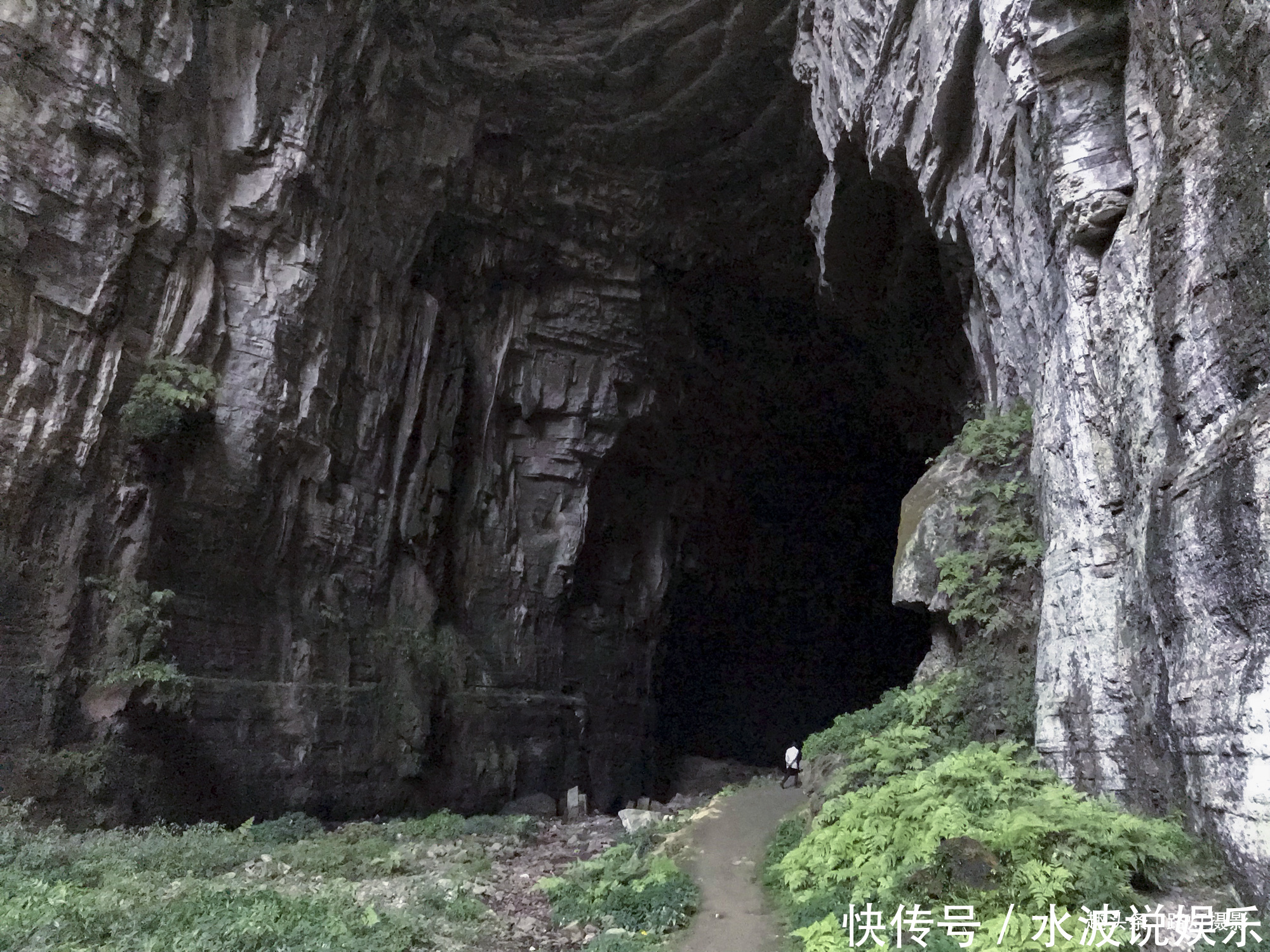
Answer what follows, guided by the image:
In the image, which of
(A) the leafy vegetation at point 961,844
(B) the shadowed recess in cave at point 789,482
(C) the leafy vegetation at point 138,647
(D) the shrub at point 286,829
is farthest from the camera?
(B) the shadowed recess in cave at point 789,482

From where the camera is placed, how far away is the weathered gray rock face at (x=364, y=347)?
12.8 metres

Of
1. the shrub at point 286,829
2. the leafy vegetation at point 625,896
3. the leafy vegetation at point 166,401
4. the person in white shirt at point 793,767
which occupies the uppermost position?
the leafy vegetation at point 166,401

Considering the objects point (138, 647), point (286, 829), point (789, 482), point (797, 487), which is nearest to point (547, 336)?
point (789, 482)

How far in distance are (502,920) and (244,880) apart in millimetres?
3297

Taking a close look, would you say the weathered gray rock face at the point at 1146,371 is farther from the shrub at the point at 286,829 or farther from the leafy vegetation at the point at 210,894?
the shrub at the point at 286,829

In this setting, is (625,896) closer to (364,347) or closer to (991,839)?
(991,839)

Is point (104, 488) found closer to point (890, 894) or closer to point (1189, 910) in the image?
point (890, 894)

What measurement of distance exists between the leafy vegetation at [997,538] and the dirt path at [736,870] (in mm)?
3728

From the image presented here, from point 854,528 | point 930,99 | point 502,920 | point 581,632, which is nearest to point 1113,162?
point 930,99

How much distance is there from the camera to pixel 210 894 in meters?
7.99

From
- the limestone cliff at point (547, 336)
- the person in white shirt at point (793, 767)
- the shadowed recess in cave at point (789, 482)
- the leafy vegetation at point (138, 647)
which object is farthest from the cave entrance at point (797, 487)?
the leafy vegetation at point (138, 647)

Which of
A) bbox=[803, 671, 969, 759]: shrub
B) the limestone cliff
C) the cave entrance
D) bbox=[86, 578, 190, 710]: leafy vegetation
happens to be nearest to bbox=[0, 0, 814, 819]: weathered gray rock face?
the limestone cliff

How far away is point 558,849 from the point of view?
12133 millimetres

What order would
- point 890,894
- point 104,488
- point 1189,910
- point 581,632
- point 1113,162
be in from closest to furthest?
point 1189,910, point 890,894, point 1113,162, point 104,488, point 581,632
